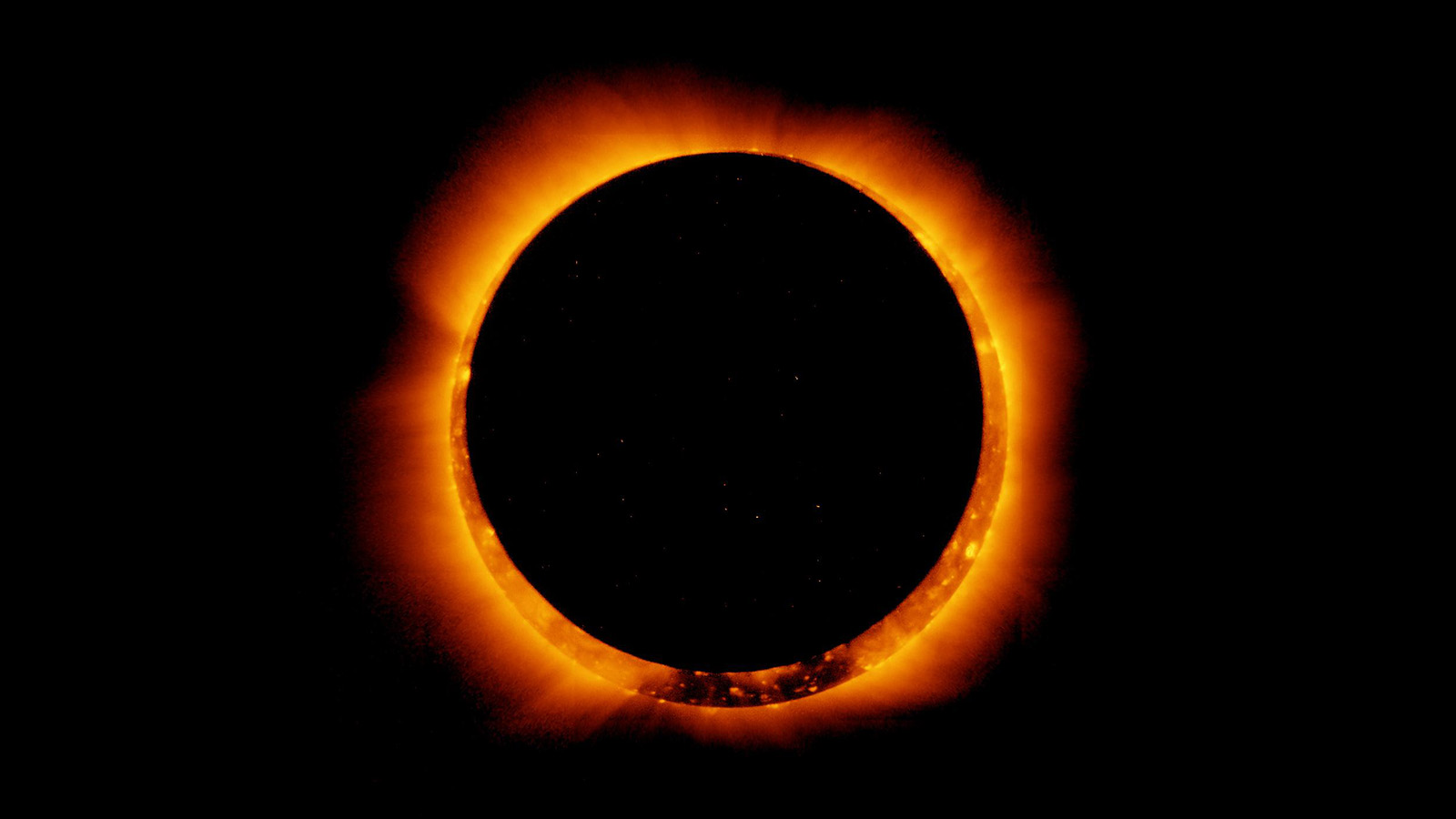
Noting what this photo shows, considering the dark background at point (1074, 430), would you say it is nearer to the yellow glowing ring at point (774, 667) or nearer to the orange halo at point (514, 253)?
the orange halo at point (514, 253)

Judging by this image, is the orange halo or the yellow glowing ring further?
the orange halo

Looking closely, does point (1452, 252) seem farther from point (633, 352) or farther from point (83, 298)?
point (83, 298)

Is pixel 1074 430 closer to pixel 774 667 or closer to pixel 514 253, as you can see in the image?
pixel 774 667

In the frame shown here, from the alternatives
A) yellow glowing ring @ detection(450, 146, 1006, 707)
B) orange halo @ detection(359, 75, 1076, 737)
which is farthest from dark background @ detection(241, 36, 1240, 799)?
yellow glowing ring @ detection(450, 146, 1006, 707)

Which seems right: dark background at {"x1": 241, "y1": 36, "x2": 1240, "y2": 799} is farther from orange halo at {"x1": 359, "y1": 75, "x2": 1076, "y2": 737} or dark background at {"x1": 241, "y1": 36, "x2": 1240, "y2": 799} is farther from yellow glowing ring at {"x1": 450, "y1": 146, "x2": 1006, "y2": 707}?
yellow glowing ring at {"x1": 450, "y1": 146, "x2": 1006, "y2": 707}

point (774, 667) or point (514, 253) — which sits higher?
point (514, 253)

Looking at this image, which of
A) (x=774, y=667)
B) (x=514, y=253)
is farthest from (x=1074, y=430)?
(x=514, y=253)

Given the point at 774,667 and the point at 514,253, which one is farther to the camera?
the point at 514,253
